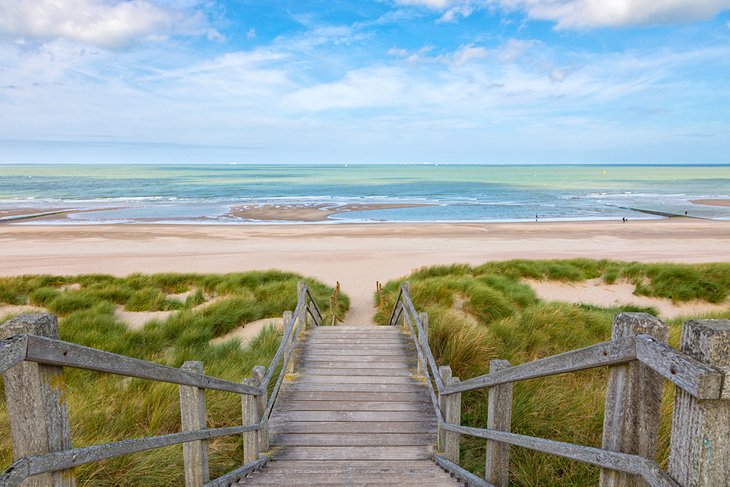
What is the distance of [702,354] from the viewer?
1.31 m

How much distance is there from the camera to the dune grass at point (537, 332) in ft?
13.9

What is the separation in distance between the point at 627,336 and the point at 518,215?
138 ft

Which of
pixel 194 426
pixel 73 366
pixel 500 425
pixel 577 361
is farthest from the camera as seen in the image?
pixel 500 425

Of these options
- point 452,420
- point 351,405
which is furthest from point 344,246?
point 452,420

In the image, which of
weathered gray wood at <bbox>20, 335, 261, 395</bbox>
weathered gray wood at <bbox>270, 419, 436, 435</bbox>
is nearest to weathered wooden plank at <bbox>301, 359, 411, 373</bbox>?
weathered gray wood at <bbox>270, 419, 436, 435</bbox>

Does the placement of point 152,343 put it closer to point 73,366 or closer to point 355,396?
point 355,396

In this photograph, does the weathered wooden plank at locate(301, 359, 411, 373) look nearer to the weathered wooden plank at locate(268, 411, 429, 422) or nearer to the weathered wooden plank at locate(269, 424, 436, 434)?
the weathered wooden plank at locate(268, 411, 429, 422)

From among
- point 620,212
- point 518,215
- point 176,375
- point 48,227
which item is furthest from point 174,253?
point 620,212

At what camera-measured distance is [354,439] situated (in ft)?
15.4

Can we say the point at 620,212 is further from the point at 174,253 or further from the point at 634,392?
the point at 634,392

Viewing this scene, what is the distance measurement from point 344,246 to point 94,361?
73.4ft

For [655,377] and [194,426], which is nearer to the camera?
[655,377]

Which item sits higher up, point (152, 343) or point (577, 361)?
point (577, 361)

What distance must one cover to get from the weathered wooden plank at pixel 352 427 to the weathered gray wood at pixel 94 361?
8.03 ft
